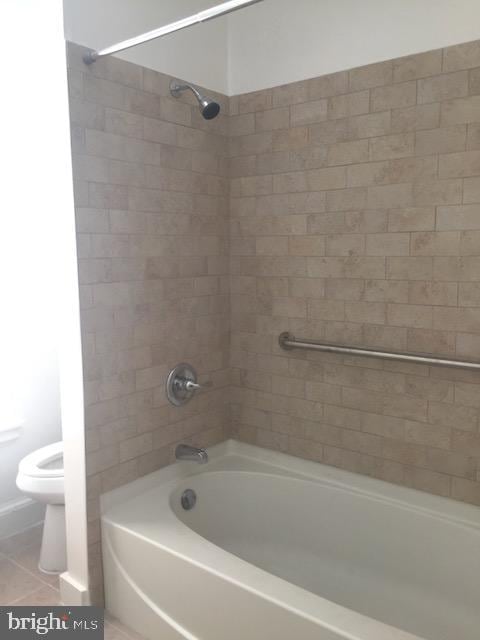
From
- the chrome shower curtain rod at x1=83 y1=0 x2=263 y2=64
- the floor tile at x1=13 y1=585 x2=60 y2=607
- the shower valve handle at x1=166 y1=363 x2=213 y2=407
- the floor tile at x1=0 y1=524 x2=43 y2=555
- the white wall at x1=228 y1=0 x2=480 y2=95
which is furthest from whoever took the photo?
the floor tile at x1=0 y1=524 x2=43 y2=555

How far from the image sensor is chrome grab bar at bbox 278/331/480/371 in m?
1.90

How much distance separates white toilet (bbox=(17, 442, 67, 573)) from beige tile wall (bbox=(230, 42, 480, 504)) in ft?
2.84

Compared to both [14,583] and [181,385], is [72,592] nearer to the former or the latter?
[14,583]

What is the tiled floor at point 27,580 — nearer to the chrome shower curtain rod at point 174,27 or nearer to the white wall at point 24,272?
the white wall at point 24,272

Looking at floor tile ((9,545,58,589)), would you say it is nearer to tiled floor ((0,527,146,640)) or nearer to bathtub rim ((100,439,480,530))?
tiled floor ((0,527,146,640))

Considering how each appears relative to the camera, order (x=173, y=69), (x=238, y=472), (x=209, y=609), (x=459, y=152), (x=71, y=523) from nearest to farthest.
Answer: (x=209, y=609)
(x=459, y=152)
(x=71, y=523)
(x=173, y=69)
(x=238, y=472)

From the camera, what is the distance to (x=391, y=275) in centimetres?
206

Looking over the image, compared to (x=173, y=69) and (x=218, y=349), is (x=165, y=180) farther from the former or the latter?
(x=218, y=349)

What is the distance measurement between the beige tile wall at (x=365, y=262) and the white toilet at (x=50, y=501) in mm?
867

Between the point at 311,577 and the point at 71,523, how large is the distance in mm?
964

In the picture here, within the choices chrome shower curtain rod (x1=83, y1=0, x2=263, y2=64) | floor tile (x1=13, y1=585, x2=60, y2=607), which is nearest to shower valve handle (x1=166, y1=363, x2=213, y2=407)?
floor tile (x1=13, y1=585, x2=60, y2=607)

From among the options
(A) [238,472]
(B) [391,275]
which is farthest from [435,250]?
(A) [238,472]

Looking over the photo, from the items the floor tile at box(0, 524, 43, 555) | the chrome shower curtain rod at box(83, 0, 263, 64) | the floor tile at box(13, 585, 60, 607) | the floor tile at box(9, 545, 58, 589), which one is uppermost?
the chrome shower curtain rod at box(83, 0, 263, 64)

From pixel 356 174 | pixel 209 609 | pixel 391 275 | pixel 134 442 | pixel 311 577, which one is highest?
pixel 356 174
